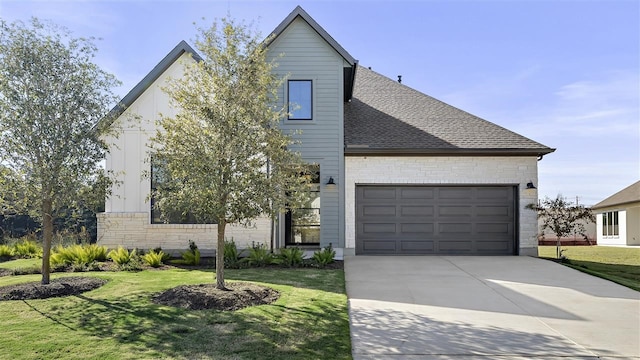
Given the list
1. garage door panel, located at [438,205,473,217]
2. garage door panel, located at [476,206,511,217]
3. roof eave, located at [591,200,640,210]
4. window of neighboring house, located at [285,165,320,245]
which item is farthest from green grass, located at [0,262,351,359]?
roof eave, located at [591,200,640,210]

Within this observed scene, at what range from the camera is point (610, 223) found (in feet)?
92.6

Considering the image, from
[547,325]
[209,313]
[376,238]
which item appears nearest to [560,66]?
[376,238]

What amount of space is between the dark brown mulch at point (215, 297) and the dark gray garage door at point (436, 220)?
21.0 ft

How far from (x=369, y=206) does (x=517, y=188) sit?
15.2 feet

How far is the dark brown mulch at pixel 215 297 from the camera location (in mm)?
7156

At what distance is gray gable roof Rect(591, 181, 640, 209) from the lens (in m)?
25.2

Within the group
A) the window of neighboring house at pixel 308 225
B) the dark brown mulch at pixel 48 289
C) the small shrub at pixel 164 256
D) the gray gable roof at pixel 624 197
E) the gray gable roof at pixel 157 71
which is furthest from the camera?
the gray gable roof at pixel 624 197

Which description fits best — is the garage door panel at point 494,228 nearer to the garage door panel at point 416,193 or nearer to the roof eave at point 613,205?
the garage door panel at point 416,193

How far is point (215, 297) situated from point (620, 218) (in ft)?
89.8

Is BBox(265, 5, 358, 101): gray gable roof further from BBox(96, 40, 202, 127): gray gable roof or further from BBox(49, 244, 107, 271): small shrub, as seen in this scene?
BBox(49, 244, 107, 271): small shrub

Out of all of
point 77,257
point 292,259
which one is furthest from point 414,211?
point 77,257

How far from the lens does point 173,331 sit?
5.86 m

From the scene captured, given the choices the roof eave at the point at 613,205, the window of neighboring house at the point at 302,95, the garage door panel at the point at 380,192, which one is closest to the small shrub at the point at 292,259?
the garage door panel at the point at 380,192

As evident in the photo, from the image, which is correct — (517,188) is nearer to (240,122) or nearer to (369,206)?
(369,206)
